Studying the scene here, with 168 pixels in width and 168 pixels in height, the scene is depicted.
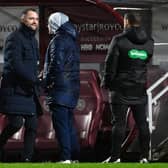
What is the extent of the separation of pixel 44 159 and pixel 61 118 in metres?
2.20

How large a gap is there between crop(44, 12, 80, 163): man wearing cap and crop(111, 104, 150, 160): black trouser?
1.71 ft

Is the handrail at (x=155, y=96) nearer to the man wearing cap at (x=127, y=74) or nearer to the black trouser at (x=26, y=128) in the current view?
the man wearing cap at (x=127, y=74)

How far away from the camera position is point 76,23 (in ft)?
49.4

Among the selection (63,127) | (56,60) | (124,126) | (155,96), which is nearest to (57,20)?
(56,60)

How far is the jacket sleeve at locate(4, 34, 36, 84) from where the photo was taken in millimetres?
11195

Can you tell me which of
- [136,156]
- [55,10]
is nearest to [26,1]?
[55,10]

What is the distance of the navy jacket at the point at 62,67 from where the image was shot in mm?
11305

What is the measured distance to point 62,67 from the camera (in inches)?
446

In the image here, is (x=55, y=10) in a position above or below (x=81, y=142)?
above

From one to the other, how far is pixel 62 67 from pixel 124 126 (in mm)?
1015

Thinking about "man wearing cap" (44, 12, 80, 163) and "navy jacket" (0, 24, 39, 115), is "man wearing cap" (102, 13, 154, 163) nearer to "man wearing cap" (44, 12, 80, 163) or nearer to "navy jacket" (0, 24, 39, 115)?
"man wearing cap" (44, 12, 80, 163)

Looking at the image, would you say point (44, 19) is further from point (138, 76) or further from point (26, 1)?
point (138, 76)

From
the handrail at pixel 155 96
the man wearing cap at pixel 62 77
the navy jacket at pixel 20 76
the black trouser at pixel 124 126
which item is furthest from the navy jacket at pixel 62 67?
the handrail at pixel 155 96

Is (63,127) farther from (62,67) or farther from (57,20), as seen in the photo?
(57,20)
